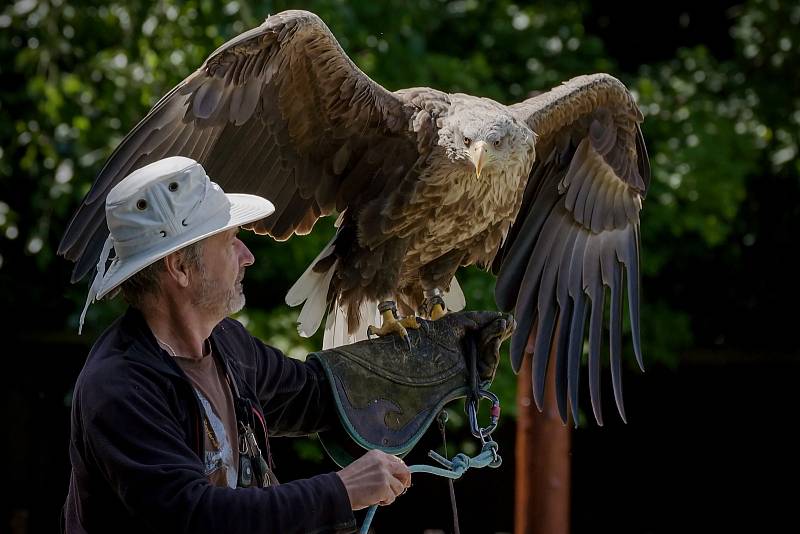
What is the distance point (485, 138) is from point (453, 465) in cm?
125

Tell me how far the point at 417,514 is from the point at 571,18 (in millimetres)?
3155

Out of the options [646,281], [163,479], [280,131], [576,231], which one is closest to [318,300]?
[280,131]

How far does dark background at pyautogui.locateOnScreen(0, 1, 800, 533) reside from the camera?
5820 millimetres

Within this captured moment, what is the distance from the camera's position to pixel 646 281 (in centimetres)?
698

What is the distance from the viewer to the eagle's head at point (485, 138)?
11.2 ft

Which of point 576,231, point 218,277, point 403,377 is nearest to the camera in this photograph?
point 218,277

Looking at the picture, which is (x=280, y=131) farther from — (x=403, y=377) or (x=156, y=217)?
(x=156, y=217)

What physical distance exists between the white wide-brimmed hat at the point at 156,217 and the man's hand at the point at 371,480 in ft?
1.57

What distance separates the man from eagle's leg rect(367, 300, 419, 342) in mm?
801

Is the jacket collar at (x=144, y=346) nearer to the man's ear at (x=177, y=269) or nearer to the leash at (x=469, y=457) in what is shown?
the man's ear at (x=177, y=269)

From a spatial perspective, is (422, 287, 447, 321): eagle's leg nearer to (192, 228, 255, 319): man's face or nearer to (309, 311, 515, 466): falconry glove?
(309, 311, 515, 466): falconry glove

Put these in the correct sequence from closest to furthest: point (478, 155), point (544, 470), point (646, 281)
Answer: point (478, 155) → point (544, 470) → point (646, 281)

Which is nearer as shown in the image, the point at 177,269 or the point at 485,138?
the point at 177,269

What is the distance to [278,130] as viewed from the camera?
3.54 m
